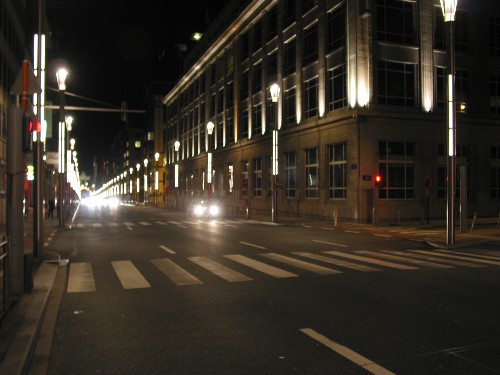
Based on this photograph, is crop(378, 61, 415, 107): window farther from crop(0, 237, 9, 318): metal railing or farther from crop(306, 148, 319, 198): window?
crop(0, 237, 9, 318): metal railing

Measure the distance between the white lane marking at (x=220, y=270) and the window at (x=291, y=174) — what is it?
27.7 meters

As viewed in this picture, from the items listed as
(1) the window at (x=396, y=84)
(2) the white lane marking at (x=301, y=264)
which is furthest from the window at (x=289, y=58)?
(2) the white lane marking at (x=301, y=264)

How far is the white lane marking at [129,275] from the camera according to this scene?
10203 millimetres

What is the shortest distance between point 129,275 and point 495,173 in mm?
32884

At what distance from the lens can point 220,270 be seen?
12.0 metres

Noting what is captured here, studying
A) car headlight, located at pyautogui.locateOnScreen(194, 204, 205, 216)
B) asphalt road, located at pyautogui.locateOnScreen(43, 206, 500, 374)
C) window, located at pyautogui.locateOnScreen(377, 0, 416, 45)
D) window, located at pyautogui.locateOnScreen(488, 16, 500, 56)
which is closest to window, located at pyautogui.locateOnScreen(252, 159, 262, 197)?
car headlight, located at pyautogui.locateOnScreen(194, 204, 205, 216)

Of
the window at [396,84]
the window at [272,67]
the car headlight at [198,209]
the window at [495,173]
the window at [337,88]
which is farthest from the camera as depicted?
the car headlight at [198,209]

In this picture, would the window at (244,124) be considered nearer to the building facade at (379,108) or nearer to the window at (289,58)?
the building facade at (379,108)

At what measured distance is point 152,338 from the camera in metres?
6.45

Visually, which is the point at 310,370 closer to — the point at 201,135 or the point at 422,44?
the point at 422,44

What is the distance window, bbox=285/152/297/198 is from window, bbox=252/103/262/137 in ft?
22.5

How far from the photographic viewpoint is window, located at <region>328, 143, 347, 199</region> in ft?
112

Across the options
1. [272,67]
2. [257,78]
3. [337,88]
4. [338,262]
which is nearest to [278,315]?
[338,262]

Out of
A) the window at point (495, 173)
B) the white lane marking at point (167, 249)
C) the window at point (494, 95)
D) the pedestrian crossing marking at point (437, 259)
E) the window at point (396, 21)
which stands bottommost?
the pedestrian crossing marking at point (437, 259)
